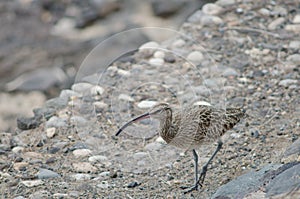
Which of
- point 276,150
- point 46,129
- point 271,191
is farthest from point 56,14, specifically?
point 271,191

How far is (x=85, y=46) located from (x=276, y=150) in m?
4.45

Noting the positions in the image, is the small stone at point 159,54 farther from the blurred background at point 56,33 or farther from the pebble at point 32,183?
the pebble at point 32,183

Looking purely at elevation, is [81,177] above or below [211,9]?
below

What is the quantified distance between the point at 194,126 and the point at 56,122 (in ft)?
6.25

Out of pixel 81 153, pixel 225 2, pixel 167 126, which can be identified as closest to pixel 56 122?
pixel 81 153

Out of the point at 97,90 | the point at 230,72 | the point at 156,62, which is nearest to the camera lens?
the point at 97,90

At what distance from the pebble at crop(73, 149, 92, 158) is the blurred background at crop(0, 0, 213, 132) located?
6.44 feet

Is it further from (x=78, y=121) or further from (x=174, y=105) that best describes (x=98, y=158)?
(x=174, y=105)

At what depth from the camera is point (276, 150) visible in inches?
253

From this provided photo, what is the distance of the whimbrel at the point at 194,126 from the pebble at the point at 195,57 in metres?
2.23

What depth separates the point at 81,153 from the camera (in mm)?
6941

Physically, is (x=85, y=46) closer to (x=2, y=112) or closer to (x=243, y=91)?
(x=2, y=112)

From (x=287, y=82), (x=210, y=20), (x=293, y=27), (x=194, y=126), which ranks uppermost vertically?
(x=194, y=126)

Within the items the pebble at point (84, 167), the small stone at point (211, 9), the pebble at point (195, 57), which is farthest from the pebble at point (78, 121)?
the small stone at point (211, 9)
